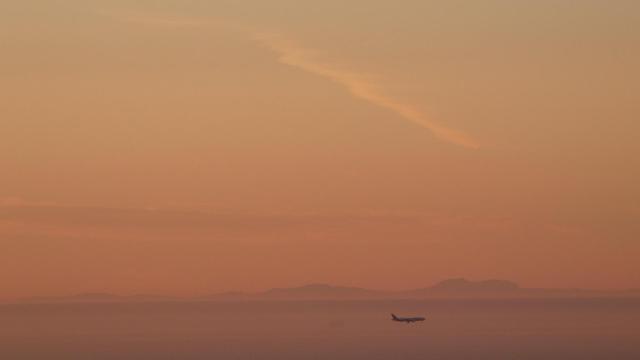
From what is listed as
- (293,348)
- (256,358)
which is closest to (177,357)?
(256,358)

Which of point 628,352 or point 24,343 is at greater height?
point 24,343

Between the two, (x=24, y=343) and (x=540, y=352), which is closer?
(x=540, y=352)

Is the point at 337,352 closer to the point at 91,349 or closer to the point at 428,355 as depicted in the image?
the point at 428,355

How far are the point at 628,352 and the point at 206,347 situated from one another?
5041cm

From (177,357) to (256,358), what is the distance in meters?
8.61

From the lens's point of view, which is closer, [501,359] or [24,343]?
[501,359]

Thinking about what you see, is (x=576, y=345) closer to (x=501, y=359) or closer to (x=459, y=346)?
(x=459, y=346)

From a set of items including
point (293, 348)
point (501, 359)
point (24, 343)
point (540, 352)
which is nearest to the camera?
point (501, 359)

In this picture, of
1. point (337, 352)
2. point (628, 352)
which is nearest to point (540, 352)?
point (628, 352)

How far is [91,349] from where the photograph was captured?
184m

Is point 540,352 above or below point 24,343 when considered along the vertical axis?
below

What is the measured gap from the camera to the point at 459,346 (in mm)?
186500

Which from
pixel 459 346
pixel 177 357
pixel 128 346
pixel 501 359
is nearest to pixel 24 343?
pixel 128 346

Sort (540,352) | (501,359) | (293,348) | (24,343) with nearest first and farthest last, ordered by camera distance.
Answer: (501,359) < (540,352) < (293,348) < (24,343)
